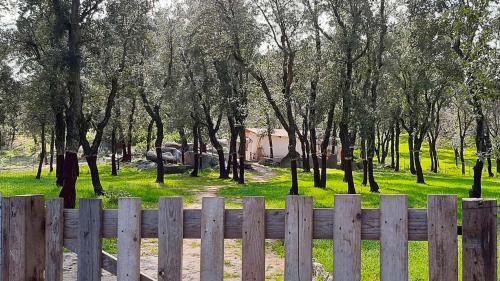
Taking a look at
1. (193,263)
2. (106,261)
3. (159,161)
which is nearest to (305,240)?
(106,261)

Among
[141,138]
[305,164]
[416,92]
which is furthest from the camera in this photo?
[141,138]

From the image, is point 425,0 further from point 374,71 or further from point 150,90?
point 150,90

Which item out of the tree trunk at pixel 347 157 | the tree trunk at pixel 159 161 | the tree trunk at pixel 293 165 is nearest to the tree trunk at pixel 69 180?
the tree trunk at pixel 293 165

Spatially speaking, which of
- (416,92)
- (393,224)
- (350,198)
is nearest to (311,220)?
(350,198)

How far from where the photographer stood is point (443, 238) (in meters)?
3.13

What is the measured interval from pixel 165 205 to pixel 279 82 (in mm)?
25908

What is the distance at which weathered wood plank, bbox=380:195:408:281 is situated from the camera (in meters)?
3.13

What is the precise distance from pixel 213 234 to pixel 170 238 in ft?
0.91

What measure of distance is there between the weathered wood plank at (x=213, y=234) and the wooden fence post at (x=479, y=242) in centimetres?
149

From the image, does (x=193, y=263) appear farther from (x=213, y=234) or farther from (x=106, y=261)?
(x=213, y=234)

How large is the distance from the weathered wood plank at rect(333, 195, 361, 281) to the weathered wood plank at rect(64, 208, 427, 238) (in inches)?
2.1

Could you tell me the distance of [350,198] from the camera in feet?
10.4

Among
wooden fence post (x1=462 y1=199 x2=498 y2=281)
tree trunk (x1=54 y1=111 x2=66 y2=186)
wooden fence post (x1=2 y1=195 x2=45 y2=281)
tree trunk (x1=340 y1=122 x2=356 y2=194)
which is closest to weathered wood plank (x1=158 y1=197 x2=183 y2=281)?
wooden fence post (x1=2 y1=195 x2=45 y2=281)

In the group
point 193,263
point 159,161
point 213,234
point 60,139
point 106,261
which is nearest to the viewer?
point 213,234
